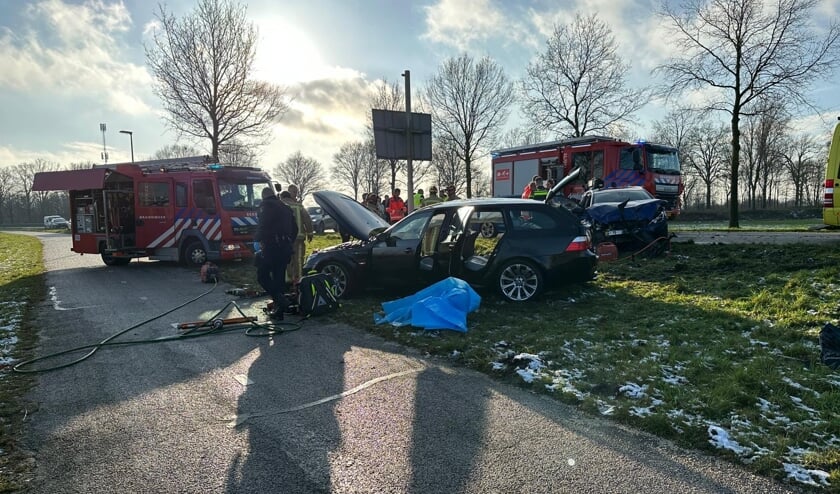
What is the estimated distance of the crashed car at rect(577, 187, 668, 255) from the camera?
10312mm

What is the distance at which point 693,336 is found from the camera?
17.1 feet

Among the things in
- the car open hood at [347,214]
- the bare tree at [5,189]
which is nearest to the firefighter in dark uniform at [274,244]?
the car open hood at [347,214]

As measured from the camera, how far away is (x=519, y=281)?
7.21m

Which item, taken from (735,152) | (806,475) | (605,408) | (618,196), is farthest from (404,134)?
(735,152)

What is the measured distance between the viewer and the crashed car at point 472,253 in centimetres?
716

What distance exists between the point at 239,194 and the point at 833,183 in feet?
43.9

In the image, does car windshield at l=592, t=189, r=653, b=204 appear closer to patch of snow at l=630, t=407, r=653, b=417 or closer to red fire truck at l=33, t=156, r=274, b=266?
red fire truck at l=33, t=156, r=274, b=266

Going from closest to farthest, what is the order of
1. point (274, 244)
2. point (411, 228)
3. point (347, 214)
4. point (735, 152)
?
point (274, 244)
point (411, 228)
point (347, 214)
point (735, 152)

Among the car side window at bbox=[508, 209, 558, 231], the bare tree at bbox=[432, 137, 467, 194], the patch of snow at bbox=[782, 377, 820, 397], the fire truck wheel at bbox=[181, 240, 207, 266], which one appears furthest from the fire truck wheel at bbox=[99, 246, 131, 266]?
the bare tree at bbox=[432, 137, 467, 194]

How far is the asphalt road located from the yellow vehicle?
934 cm

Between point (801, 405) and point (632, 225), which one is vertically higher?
point (632, 225)

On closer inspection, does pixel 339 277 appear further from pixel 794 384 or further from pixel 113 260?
pixel 113 260

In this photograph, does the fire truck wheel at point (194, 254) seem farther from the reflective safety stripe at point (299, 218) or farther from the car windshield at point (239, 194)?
the reflective safety stripe at point (299, 218)

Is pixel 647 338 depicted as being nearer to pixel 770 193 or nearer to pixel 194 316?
pixel 194 316
